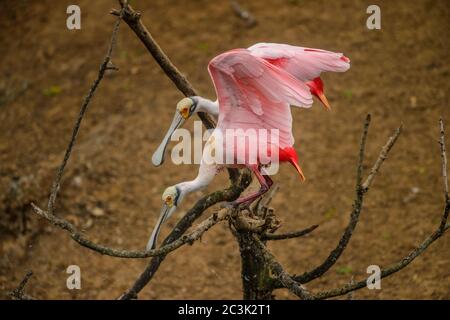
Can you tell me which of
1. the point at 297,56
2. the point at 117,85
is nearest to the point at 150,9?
the point at 117,85

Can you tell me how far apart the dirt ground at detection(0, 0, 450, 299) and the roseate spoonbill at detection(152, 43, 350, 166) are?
132 centimetres

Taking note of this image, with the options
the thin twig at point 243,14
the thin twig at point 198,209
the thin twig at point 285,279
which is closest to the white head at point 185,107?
the thin twig at point 198,209

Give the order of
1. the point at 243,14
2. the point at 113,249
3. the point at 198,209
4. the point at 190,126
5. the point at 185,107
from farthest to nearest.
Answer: the point at 243,14
the point at 190,126
the point at 198,209
the point at 185,107
the point at 113,249

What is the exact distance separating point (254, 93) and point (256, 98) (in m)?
0.03

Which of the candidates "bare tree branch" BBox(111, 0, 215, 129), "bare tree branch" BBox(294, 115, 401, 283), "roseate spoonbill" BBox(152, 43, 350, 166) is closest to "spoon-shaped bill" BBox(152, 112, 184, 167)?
"roseate spoonbill" BBox(152, 43, 350, 166)

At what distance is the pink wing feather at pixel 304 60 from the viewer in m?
3.59

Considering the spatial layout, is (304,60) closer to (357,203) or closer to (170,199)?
(357,203)

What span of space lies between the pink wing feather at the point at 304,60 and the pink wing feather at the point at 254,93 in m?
0.11

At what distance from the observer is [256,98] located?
360cm

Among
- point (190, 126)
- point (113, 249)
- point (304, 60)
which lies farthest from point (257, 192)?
Answer: point (190, 126)

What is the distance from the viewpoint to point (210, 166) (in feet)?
12.0

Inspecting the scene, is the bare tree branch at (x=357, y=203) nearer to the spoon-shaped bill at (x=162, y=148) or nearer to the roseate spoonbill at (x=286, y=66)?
the roseate spoonbill at (x=286, y=66)

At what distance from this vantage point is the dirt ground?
18.1 feet

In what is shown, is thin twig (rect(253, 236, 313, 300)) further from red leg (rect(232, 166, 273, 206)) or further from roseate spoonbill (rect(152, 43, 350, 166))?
roseate spoonbill (rect(152, 43, 350, 166))
